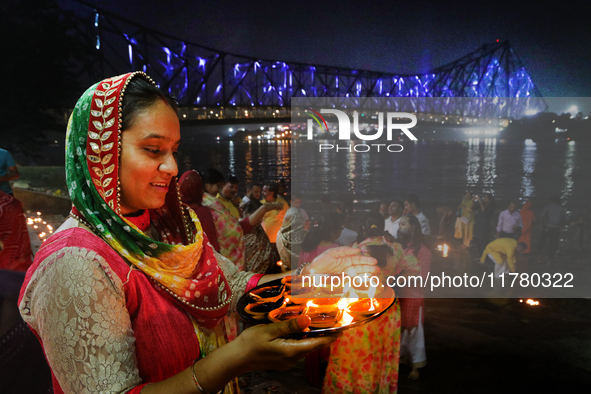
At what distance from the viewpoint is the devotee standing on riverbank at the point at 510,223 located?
5.55 meters

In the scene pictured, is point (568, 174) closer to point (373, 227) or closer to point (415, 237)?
point (373, 227)

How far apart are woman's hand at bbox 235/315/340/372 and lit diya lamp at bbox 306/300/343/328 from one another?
132mm

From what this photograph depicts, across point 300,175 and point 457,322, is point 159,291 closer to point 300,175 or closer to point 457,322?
point 457,322

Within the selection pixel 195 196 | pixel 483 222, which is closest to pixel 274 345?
pixel 195 196

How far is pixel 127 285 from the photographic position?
792 mm

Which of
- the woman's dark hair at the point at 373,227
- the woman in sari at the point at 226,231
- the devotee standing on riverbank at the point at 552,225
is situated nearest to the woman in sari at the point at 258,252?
the woman in sari at the point at 226,231

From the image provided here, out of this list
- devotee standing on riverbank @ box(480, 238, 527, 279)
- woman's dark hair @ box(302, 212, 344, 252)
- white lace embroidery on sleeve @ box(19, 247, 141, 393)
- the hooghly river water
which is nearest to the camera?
white lace embroidery on sleeve @ box(19, 247, 141, 393)

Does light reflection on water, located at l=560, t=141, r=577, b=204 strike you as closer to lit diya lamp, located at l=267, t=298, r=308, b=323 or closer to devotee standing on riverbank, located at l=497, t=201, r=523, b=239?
devotee standing on riverbank, located at l=497, t=201, r=523, b=239

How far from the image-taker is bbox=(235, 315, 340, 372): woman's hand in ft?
2.41

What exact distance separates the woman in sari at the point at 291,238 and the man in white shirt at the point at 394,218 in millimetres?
849

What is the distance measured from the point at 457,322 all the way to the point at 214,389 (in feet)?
13.7

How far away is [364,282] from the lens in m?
1.24

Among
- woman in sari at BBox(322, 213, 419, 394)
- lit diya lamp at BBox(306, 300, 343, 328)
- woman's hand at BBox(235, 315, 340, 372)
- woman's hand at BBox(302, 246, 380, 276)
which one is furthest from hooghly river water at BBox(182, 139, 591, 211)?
woman's hand at BBox(235, 315, 340, 372)

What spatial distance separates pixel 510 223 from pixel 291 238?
3.76 m
